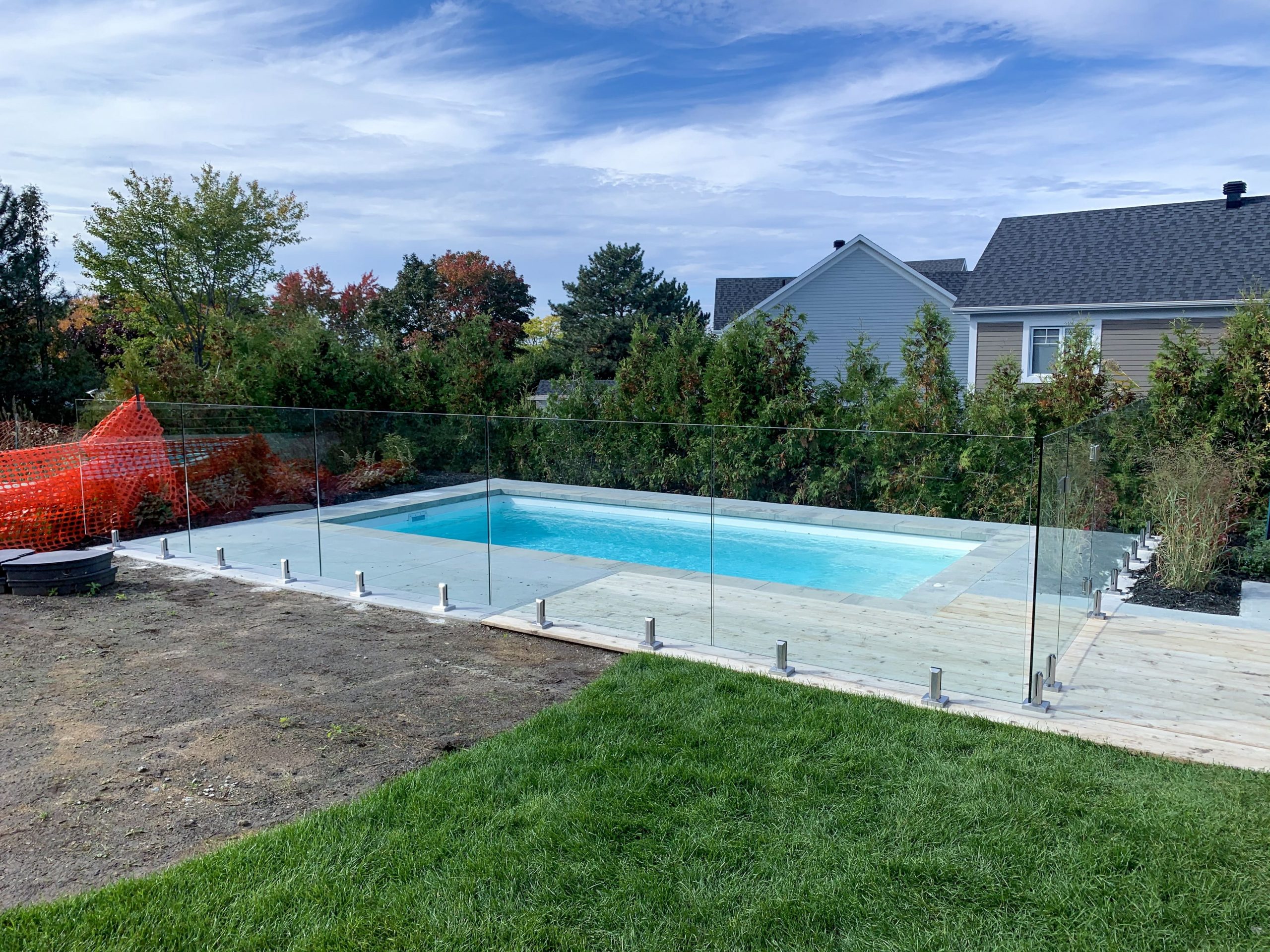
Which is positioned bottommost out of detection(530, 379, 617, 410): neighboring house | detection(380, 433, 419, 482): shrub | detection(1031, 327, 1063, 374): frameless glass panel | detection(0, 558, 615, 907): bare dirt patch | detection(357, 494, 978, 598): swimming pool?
detection(0, 558, 615, 907): bare dirt patch

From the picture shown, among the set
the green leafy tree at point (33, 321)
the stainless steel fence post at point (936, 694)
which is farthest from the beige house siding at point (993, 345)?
the green leafy tree at point (33, 321)

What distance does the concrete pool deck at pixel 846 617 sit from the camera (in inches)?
196

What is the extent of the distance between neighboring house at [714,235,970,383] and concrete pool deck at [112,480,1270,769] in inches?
585

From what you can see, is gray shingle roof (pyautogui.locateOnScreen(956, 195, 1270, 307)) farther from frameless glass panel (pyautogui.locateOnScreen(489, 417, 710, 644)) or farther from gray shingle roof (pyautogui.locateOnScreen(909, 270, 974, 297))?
frameless glass panel (pyautogui.locateOnScreen(489, 417, 710, 644))

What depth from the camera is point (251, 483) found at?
9898 millimetres

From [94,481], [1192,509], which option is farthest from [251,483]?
[1192,509]

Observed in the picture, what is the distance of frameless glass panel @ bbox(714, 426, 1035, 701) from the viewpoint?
6469mm

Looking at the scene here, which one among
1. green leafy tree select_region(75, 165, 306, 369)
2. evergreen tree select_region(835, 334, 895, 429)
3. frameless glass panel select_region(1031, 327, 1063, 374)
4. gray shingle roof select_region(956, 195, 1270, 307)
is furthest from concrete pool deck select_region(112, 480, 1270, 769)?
green leafy tree select_region(75, 165, 306, 369)

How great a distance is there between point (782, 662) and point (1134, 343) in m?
14.7

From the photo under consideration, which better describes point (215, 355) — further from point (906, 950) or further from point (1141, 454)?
point (906, 950)

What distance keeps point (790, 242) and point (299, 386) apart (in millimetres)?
22965

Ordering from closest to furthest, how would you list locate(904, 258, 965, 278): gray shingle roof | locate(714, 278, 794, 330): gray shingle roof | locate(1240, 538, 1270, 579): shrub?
locate(1240, 538, 1270, 579): shrub
locate(714, 278, 794, 330): gray shingle roof
locate(904, 258, 965, 278): gray shingle roof

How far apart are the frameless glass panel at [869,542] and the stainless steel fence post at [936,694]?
34.7 inches

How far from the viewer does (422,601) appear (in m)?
7.52
